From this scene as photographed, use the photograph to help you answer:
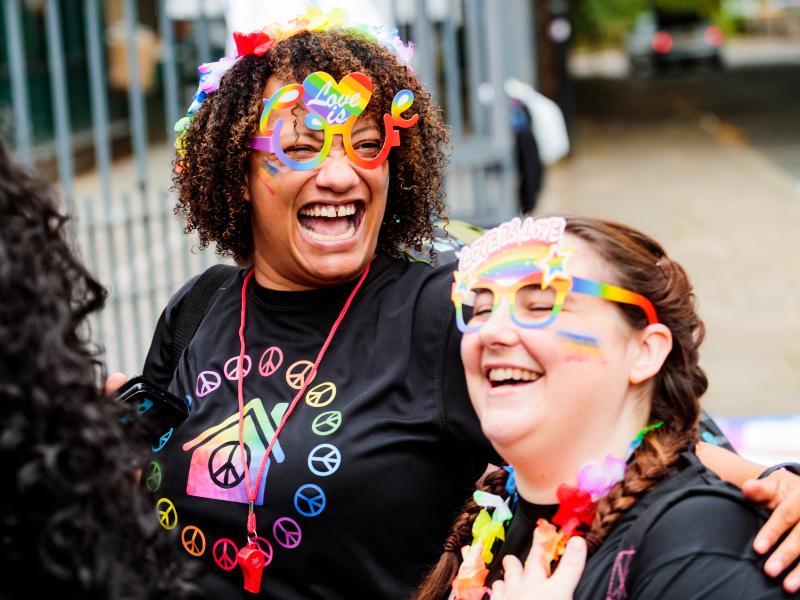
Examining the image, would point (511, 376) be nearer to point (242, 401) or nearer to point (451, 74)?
point (242, 401)

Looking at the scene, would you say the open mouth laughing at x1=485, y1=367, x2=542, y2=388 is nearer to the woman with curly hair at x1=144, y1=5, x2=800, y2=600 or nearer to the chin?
the chin

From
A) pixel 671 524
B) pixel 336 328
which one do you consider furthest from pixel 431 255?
pixel 671 524

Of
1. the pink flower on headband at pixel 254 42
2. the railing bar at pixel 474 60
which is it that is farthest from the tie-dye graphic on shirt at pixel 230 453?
the railing bar at pixel 474 60

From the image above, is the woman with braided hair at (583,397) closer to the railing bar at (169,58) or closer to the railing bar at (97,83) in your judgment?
the railing bar at (169,58)

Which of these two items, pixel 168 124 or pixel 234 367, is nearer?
pixel 234 367

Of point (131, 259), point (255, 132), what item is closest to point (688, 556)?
point (255, 132)

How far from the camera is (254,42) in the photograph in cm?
256

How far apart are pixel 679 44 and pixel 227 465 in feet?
127

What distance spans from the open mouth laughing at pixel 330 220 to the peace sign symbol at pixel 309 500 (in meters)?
0.54

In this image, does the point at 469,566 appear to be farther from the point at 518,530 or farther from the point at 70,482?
the point at 70,482

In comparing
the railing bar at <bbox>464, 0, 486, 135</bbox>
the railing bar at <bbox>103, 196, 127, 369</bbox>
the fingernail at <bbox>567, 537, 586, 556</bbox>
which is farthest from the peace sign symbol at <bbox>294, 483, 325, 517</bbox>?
the railing bar at <bbox>464, 0, 486, 135</bbox>

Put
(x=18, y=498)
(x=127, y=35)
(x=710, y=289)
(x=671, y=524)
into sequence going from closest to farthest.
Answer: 1. (x=18, y=498)
2. (x=671, y=524)
3. (x=127, y=35)
4. (x=710, y=289)

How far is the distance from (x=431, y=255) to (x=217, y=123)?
550 mm

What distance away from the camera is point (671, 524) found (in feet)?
5.72
